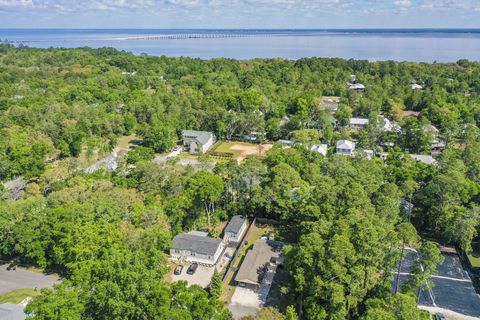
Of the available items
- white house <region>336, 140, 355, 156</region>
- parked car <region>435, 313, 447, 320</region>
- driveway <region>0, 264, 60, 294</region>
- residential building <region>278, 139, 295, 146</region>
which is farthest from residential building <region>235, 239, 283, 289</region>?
residential building <region>278, 139, 295, 146</region>

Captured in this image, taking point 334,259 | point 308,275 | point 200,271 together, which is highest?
point 334,259

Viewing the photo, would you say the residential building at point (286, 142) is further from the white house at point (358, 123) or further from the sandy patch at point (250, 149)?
the white house at point (358, 123)

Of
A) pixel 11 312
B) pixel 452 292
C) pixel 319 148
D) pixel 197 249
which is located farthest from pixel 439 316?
pixel 319 148

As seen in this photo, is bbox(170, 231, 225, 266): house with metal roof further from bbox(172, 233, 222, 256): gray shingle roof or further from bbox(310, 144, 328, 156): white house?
bbox(310, 144, 328, 156): white house

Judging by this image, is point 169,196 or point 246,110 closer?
point 169,196

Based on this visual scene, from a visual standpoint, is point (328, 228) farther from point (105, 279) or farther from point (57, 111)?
point (57, 111)

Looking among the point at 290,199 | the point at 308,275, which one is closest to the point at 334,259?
the point at 308,275

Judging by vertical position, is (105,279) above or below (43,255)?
above
